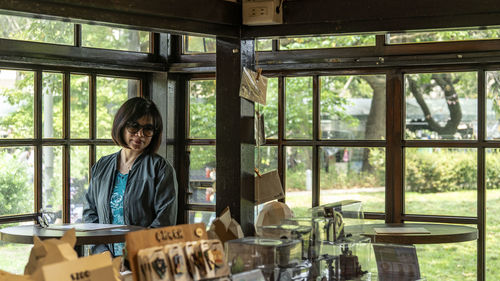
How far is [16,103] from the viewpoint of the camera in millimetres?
3807

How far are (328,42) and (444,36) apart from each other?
0.66 m

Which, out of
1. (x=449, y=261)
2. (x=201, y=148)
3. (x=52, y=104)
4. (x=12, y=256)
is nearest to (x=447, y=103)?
(x=449, y=261)

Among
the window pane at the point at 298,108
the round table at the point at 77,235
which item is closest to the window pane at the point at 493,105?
the window pane at the point at 298,108

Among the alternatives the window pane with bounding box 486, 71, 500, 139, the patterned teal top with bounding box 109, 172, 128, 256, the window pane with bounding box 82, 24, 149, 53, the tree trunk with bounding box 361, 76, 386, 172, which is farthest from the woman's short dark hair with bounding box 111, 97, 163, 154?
the window pane with bounding box 486, 71, 500, 139

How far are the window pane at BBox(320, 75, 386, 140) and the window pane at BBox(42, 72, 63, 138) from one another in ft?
5.03

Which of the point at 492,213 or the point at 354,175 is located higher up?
the point at 354,175

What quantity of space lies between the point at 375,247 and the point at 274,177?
0.82 m

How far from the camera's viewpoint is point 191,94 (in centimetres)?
454

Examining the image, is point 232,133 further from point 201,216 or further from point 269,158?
point 201,216

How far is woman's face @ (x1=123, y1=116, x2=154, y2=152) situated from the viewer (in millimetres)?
3850

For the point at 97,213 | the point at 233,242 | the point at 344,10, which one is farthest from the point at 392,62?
the point at 233,242

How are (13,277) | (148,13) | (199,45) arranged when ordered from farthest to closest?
(199,45)
(148,13)
(13,277)

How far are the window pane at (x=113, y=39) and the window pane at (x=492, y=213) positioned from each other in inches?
85.7

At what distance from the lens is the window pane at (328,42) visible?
13.1ft
